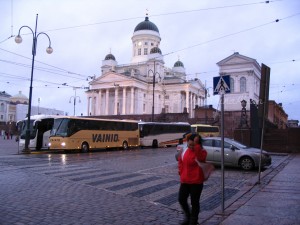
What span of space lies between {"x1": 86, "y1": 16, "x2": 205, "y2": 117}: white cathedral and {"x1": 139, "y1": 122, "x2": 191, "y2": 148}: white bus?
50256mm

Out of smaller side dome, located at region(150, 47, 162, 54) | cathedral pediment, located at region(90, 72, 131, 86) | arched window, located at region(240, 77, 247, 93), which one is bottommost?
arched window, located at region(240, 77, 247, 93)

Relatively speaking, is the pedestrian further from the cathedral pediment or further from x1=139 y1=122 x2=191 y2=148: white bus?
the cathedral pediment

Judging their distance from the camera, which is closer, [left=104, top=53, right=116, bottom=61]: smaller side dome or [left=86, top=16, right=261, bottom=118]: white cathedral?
[left=86, top=16, right=261, bottom=118]: white cathedral

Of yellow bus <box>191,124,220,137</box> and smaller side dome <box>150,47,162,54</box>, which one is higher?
smaller side dome <box>150,47,162,54</box>

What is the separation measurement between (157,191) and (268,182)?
14.4ft

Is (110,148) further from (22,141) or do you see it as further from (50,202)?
(50,202)

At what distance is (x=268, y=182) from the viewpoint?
1223 centimetres

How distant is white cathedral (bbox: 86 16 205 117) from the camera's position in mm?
95062

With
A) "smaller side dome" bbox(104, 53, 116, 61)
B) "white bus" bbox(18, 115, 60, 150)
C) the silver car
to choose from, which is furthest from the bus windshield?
"smaller side dome" bbox(104, 53, 116, 61)

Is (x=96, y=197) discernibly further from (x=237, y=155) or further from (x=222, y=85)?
(x=237, y=155)

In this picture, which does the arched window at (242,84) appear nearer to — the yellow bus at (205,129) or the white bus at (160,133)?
the yellow bus at (205,129)

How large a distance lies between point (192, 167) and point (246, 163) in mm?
10992

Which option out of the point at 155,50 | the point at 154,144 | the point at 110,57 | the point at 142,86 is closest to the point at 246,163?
the point at 154,144

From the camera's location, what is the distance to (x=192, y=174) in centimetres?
615
